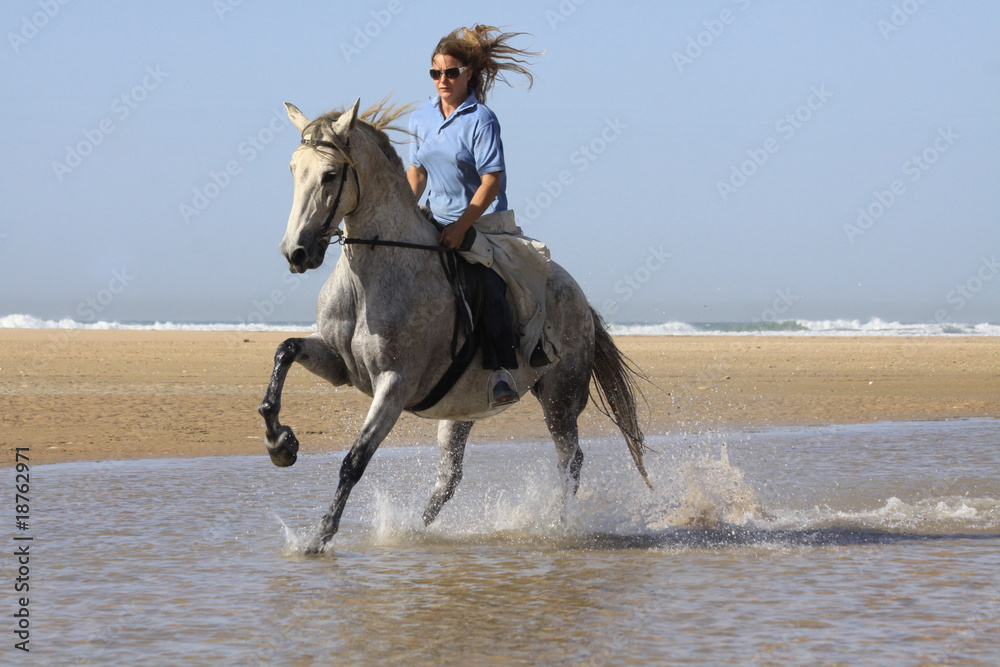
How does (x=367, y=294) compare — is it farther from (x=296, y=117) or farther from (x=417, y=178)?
(x=417, y=178)

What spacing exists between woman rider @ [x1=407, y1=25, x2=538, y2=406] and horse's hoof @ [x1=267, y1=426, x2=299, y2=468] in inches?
51.9

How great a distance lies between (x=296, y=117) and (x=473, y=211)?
Result: 1203 mm

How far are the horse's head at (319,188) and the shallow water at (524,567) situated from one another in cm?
169

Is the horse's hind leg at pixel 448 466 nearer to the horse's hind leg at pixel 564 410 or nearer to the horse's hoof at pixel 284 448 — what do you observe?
the horse's hind leg at pixel 564 410

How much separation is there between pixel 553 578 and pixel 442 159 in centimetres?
276

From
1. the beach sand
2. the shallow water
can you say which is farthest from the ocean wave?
the shallow water

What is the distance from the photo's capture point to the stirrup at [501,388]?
6.37 metres

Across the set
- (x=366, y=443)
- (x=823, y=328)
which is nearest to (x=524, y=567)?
(x=366, y=443)

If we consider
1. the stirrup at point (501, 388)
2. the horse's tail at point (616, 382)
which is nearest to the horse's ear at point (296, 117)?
the stirrup at point (501, 388)

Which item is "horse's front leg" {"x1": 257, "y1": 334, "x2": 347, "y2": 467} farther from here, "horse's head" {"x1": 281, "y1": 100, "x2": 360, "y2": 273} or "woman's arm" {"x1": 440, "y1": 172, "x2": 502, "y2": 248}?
"woman's arm" {"x1": 440, "y1": 172, "x2": 502, "y2": 248}

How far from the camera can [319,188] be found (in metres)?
5.49

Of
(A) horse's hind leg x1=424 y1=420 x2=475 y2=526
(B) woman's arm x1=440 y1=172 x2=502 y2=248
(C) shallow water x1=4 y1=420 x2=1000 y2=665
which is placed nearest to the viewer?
(C) shallow water x1=4 y1=420 x2=1000 y2=665

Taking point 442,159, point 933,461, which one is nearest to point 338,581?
point 442,159

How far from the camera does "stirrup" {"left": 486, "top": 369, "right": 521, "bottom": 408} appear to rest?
6.37 m
